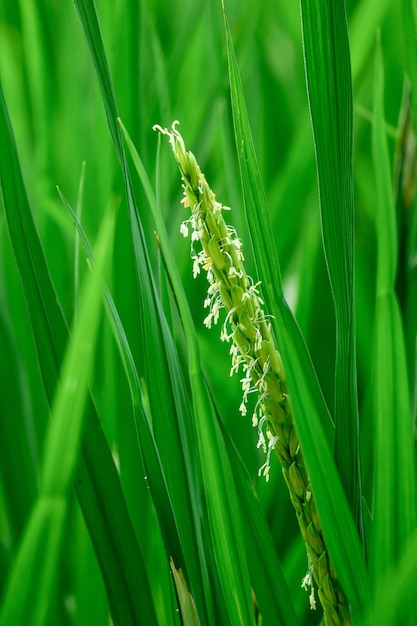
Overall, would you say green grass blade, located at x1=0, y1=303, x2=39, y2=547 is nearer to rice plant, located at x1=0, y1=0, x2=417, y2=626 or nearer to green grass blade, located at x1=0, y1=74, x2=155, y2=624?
rice plant, located at x1=0, y1=0, x2=417, y2=626

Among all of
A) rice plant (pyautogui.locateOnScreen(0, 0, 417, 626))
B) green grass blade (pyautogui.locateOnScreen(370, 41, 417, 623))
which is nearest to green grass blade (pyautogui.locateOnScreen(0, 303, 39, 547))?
rice plant (pyautogui.locateOnScreen(0, 0, 417, 626))

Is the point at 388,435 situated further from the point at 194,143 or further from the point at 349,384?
the point at 194,143

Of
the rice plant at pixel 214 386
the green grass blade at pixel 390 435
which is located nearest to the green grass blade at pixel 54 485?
the rice plant at pixel 214 386

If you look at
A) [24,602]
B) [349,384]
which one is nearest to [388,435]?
[349,384]

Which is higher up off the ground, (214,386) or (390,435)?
(214,386)

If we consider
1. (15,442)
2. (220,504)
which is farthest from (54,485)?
(15,442)

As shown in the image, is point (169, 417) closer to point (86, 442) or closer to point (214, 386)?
point (86, 442)

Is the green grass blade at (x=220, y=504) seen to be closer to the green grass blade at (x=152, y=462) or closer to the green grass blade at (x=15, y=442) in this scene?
the green grass blade at (x=152, y=462)
